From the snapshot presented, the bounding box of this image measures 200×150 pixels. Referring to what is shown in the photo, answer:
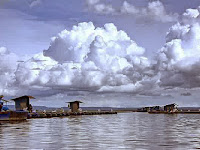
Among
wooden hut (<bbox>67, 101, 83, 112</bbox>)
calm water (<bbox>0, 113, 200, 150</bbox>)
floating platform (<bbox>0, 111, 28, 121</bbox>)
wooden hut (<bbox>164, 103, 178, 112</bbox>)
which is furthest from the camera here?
wooden hut (<bbox>164, 103, 178, 112</bbox>)

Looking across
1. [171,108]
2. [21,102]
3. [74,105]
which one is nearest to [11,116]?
[21,102]

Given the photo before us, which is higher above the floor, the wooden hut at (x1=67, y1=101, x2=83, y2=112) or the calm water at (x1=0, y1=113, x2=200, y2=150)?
the wooden hut at (x1=67, y1=101, x2=83, y2=112)

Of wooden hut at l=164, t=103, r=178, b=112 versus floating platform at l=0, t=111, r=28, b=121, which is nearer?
floating platform at l=0, t=111, r=28, b=121

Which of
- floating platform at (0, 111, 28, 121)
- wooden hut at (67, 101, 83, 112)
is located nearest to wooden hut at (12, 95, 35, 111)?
floating platform at (0, 111, 28, 121)

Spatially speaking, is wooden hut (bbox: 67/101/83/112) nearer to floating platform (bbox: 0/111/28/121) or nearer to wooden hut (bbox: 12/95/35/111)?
wooden hut (bbox: 12/95/35/111)

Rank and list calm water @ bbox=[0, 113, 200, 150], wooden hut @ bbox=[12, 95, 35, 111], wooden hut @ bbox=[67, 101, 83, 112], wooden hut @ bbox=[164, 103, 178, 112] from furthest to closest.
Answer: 1. wooden hut @ bbox=[164, 103, 178, 112]
2. wooden hut @ bbox=[67, 101, 83, 112]
3. wooden hut @ bbox=[12, 95, 35, 111]
4. calm water @ bbox=[0, 113, 200, 150]

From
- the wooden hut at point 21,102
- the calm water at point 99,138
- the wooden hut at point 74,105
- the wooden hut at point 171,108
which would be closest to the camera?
the calm water at point 99,138

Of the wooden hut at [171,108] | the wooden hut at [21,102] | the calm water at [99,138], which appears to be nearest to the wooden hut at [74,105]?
the wooden hut at [21,102]

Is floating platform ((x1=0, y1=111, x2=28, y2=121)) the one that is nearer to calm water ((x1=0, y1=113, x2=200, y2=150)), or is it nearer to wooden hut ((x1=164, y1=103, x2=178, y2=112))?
calm water ((x1=0, y1=113, x2=200, y2=150))

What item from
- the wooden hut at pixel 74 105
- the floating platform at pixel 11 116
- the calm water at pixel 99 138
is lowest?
the calm water at pixel 99 138

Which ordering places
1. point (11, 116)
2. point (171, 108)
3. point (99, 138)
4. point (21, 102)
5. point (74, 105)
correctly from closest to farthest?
point (99, 138), point (11, 116), point (21, 102), point (74, 105), point (171, 108)

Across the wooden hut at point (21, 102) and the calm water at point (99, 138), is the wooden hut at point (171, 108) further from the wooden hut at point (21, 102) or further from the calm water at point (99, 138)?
the calm water at point (99, 138)

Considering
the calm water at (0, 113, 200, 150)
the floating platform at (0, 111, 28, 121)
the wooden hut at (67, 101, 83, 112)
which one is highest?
the wooden hut at (67, 101, 83, 112)

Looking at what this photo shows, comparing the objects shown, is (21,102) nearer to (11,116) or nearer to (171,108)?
(11,116)
